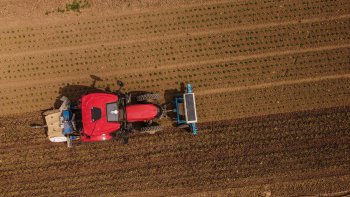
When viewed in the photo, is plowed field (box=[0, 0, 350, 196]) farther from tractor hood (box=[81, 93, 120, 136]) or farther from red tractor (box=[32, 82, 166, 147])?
tractor hood (box=[81, 93, 120, 136])

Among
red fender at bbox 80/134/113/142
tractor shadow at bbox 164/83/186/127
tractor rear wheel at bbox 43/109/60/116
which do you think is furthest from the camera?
tractor shadow at bbox 164/83/186/127

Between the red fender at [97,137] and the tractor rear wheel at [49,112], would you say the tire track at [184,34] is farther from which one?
the red fender at [97,137]

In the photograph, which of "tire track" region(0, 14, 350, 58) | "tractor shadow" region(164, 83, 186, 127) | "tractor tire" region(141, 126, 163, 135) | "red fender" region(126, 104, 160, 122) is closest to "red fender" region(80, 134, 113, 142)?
"red fender" region(126, 104, 160, 122)

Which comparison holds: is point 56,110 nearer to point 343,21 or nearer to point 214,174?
point 214,174

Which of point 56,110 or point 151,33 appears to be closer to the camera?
point 56,110

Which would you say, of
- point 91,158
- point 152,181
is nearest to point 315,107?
point 152,181

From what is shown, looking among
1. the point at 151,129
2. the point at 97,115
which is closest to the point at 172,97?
the point at 151,129
